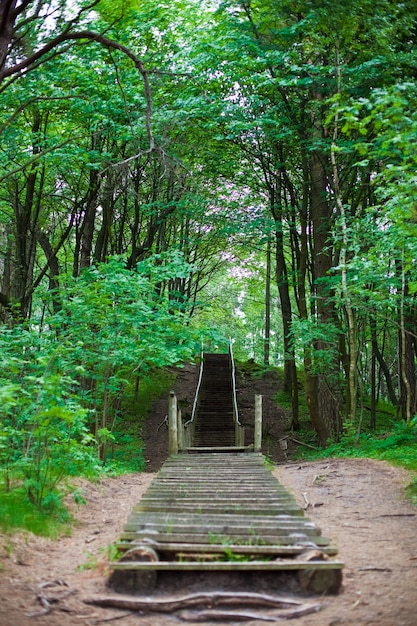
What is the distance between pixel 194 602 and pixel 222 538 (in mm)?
810

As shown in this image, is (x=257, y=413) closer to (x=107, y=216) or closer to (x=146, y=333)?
(x=146, y=333)

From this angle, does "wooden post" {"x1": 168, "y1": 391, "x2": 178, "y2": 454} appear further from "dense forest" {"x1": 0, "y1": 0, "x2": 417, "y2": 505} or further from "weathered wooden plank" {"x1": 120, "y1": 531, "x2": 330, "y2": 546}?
"weathered wooden plank" {"x1": 120, "y1": 531, "x2": 330, "y2": 546}

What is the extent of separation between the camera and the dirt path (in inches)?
129

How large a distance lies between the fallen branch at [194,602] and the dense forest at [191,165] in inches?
77.9

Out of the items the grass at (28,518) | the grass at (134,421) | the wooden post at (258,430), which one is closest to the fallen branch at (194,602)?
the grass at (28,518)

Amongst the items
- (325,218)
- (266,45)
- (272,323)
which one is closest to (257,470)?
(325,218)

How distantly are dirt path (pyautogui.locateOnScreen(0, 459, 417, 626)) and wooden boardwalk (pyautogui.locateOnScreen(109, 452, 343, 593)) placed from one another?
234mm

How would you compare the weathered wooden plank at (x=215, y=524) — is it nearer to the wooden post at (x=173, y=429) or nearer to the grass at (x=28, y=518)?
the grass at (x=28, y=518)

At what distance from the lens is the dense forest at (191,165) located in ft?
21.5

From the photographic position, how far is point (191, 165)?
1503 cm

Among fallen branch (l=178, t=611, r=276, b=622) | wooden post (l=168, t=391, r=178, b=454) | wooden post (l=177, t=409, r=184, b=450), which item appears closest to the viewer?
fallen branch (l=178, t=611, r=276, b=622)

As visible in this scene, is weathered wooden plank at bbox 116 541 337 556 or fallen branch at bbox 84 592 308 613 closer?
fallen branch at bbox 84 592 308 613

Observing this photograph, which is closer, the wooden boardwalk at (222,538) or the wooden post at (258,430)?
the wooden boardwalk at (222,538)

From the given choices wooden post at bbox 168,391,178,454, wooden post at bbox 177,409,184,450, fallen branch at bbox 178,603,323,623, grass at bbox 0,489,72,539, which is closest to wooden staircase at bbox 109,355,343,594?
fallen branch at bbox 178,603,323,623
